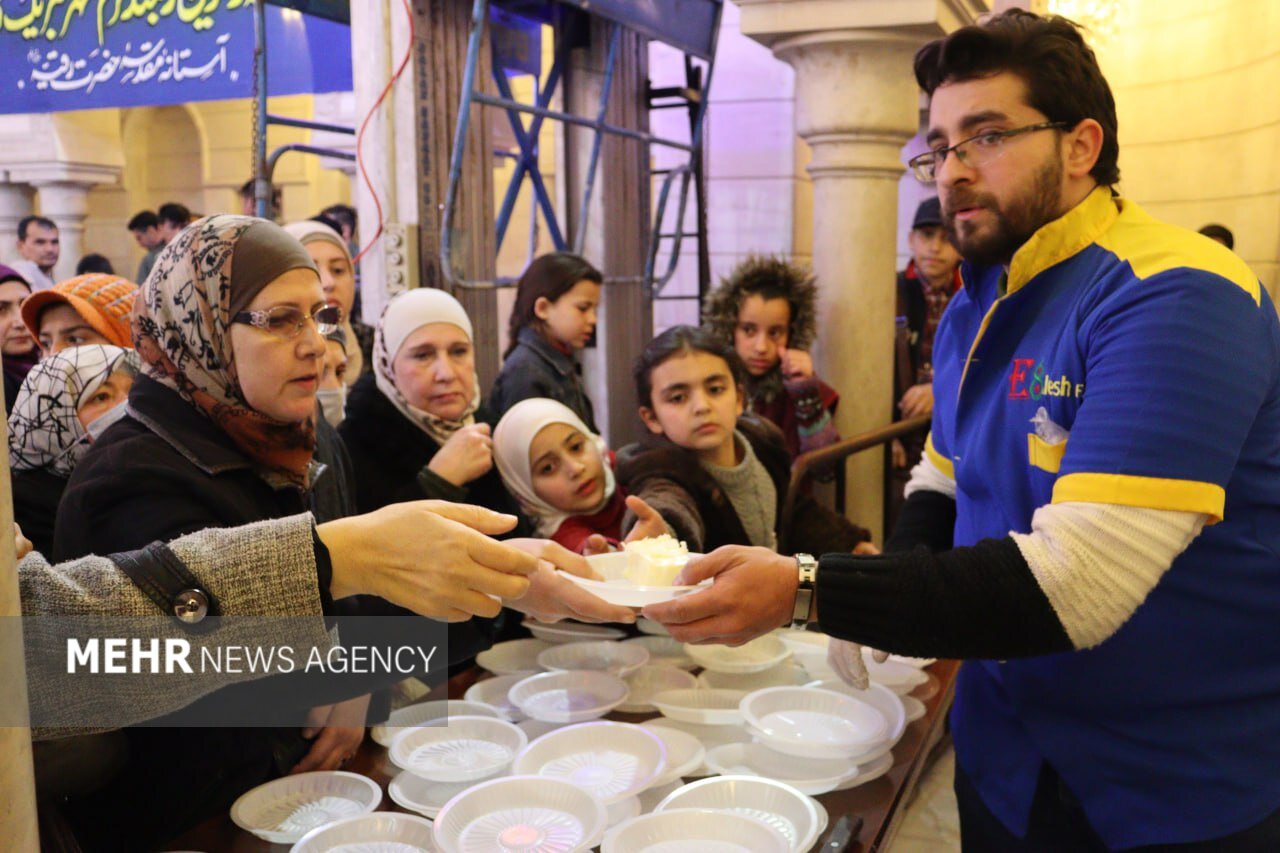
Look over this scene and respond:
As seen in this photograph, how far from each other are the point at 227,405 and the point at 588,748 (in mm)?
873

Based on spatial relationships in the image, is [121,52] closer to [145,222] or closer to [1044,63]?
[145,222]

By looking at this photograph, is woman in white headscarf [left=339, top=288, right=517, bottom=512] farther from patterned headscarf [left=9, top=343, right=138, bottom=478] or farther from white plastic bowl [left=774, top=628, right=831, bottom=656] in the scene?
white plastic bowl [left=774, top=628, right=831, bottom=656]

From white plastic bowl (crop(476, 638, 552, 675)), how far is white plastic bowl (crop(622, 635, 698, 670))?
0.20 metres

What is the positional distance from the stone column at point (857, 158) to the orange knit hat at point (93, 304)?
248 cm

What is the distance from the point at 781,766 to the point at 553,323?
2361 mm

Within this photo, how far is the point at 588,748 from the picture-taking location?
1806mm

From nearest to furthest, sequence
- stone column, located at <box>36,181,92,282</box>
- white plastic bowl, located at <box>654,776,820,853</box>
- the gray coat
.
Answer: the gray coat
white plastic bowl, located at <box>654,776,820,853</box>
stone column, located at <box>36,181,92,282</box>

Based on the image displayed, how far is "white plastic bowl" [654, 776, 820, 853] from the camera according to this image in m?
1.57

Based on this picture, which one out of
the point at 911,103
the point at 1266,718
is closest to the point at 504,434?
the point at 1266,718

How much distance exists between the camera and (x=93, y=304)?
3156 millimetres

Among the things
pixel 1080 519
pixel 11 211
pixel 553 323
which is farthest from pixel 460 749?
pixel 11 211

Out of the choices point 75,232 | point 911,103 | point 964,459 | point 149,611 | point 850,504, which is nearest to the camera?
point 149,611

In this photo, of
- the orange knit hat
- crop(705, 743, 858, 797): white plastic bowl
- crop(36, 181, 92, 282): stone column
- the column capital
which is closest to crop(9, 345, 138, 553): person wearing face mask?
the orange knit hat

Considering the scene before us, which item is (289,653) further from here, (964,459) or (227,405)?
(964,459)
